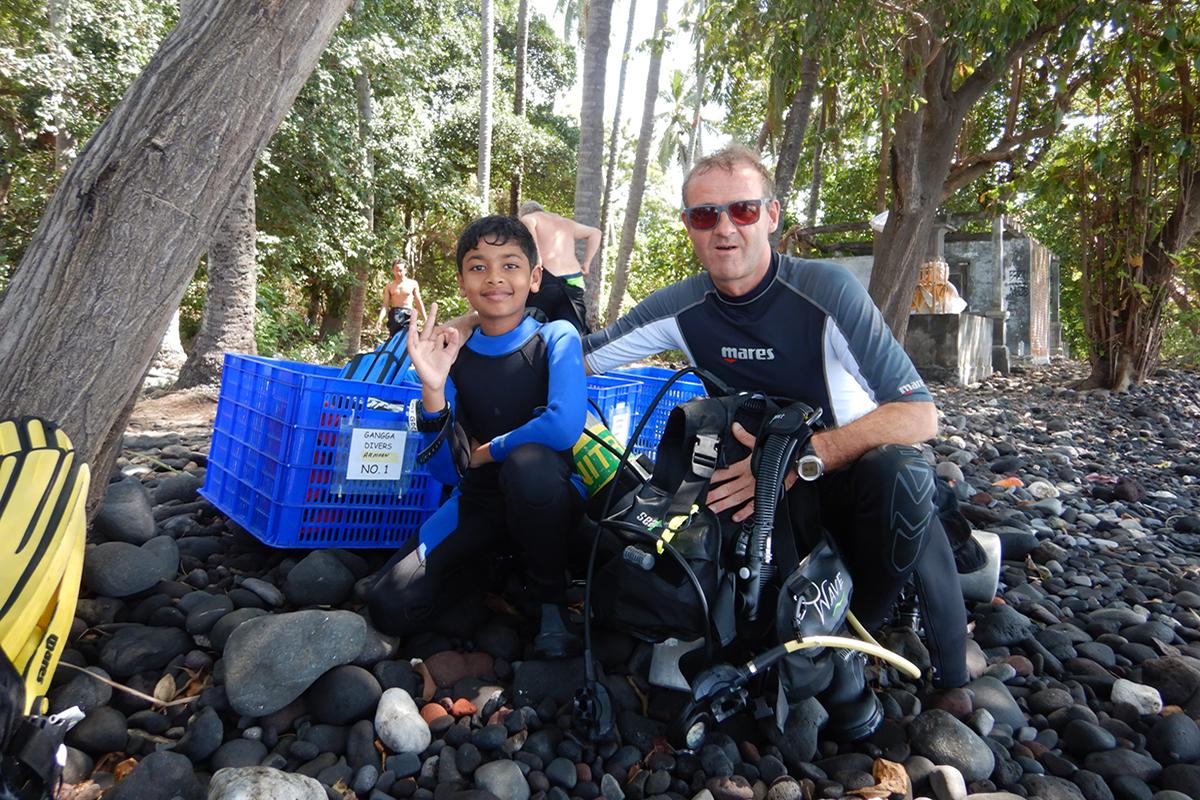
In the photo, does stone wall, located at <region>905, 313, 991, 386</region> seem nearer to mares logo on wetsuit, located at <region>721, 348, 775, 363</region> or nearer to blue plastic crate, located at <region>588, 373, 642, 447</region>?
blue plastic crate, located at <region>588, 373, 642, 447</region>

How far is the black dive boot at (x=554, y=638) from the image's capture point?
96.7 inches

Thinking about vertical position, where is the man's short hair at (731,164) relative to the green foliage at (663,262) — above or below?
below

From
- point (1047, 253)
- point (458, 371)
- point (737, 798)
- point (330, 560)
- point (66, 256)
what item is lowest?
point (737, 798)

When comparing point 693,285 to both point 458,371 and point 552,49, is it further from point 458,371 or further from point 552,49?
point 552,49

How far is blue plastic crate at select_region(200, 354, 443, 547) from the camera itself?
2.88 meters

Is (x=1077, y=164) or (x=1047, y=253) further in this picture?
(x=1047, y=253)

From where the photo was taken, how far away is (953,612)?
2.35 m

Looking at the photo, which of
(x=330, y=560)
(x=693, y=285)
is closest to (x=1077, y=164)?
(x=693, y=285)

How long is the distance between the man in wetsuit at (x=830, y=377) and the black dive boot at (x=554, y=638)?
0.72 meters

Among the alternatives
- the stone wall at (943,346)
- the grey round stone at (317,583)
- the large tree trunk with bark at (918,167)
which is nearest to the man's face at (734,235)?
the grey round stone at (317,583)

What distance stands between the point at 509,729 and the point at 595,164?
334 inches

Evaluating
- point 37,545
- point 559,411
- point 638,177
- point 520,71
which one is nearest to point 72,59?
point 638,177

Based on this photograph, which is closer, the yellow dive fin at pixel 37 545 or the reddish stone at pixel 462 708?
the yellow dive fin at pixel 37 545

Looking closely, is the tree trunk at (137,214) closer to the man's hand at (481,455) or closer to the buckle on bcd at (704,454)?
the man's hand at (481,455)
